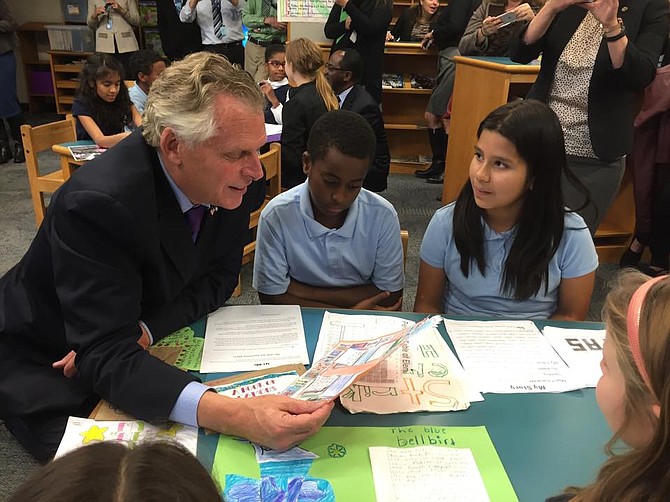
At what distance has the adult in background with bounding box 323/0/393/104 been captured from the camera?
407 cm

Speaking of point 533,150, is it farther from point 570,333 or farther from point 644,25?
point 644,25

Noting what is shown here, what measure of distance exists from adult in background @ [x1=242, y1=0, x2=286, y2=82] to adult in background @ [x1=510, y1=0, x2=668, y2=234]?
2630mm

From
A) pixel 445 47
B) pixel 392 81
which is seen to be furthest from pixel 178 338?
pixel 392 81

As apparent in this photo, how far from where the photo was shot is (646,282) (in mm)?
750

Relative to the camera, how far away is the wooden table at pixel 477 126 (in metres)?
3.08

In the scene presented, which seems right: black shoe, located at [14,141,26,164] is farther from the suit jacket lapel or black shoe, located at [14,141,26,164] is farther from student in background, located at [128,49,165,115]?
the suit jacket lapel

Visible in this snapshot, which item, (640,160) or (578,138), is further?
(640,160)

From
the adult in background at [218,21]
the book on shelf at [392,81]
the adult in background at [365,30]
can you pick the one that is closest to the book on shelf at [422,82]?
the book on shelf at [392,81]

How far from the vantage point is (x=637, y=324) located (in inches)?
27.0

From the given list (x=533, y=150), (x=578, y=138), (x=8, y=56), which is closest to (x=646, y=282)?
(x=533, y=150)

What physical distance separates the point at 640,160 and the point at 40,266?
2.86 metres

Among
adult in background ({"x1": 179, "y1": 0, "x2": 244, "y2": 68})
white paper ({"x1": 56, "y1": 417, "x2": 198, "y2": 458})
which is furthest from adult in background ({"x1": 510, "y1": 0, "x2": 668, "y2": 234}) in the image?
adult in background ({"x1": 179, "y1": 0, "x2": 244, "y2": 68})

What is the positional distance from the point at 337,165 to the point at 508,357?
694mm

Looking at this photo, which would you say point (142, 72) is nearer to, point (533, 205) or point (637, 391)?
point (533, 205)
